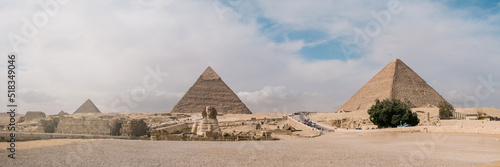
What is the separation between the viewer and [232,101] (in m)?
130

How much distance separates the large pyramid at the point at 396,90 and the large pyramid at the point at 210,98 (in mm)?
39150

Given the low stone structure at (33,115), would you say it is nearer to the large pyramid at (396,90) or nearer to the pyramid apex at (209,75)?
the large pyramid at (396,90)

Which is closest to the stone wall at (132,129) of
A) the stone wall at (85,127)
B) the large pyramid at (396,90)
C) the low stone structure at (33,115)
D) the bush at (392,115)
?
the stone wall at (85,127)

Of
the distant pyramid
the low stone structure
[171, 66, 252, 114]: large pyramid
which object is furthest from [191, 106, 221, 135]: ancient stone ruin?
[171, 66, 252, 114]: large pyramid

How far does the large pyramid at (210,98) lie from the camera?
120625 millimetres

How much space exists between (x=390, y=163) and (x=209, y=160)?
13.1 feet

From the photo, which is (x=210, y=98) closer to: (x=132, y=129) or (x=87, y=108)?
(x=87, y=108)

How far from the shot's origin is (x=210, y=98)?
129 metres

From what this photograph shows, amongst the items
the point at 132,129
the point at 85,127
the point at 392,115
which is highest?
the point at 392,115

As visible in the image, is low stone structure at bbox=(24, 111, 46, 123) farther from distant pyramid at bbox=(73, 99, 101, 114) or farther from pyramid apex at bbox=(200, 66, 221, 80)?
pyramid apex at bbox=(200, 66, 221, 80)

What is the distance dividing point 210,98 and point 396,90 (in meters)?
63.3

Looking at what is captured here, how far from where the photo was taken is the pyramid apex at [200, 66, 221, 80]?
460 feet

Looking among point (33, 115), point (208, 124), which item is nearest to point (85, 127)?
point (208, 124)

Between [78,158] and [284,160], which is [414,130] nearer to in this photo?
[284,160]
